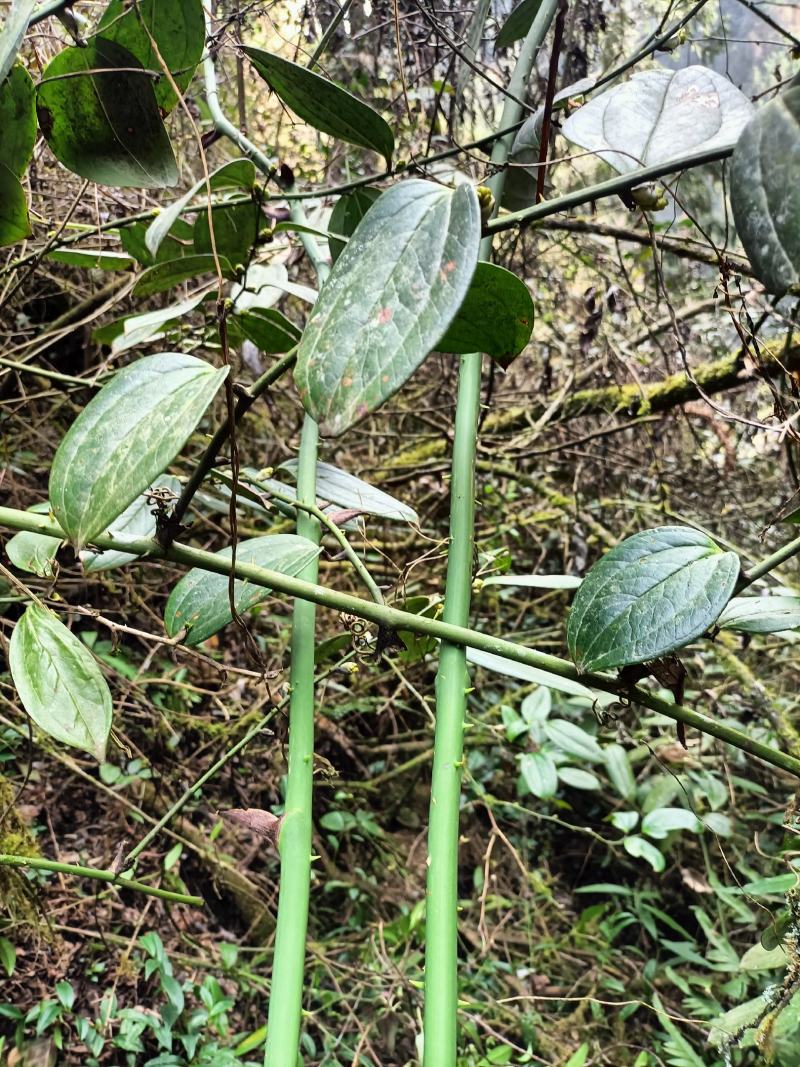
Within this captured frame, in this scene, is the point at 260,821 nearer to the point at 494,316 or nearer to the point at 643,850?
the point at 494,316

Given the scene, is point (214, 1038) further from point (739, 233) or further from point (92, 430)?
point (739, 233)

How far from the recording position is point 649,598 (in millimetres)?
310

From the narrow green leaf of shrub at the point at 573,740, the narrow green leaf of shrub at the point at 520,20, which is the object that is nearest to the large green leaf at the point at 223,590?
the narrow green leaf of shrub at the point at 520,20

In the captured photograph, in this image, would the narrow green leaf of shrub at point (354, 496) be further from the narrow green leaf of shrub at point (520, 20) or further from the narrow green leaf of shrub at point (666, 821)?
the narrow green leaf of shrub at point (666, 821)

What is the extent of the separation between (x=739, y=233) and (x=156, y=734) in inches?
33.5

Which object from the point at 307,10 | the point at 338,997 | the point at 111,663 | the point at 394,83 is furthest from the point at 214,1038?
the point at 394,83

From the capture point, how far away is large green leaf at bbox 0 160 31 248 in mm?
323

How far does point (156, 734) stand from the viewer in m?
0.87

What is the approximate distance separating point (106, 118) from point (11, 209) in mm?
67

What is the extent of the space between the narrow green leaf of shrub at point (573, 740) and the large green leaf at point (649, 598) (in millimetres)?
605

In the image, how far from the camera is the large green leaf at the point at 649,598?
29 centimetres

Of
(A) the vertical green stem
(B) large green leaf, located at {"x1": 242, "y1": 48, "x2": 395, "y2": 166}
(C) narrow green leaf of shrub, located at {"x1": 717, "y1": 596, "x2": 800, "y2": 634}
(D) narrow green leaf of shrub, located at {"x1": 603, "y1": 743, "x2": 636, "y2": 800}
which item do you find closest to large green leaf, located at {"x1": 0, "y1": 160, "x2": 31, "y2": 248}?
(B) large green leaf, located at {"x1": 242, "y1": 48, "x2": 395, "y2": 166}

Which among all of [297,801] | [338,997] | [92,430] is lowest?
[338,997]

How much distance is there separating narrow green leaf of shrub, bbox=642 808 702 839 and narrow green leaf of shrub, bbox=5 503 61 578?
78 centimetres
